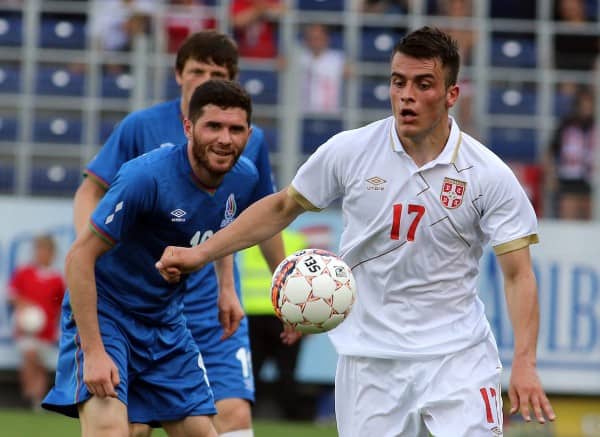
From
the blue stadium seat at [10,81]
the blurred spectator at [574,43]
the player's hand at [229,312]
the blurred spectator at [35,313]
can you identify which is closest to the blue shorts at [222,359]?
the player's hand at [229,312]

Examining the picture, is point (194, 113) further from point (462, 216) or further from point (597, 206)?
point (597, 206)

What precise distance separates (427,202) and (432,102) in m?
0.41

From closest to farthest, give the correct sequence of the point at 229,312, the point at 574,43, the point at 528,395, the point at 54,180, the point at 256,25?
the point at 528,395 < the point at 229,312 < the point at 54,180 < the point at 256,25 < the point at 574,43

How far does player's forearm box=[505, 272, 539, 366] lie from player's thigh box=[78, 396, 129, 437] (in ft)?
5.31

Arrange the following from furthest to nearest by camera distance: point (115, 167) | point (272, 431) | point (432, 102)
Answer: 1. point (272, 431)
2. point (115, 167)
3. point (432, 102)

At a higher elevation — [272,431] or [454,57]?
[454,57]

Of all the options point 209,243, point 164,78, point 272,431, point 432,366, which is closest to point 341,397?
point 432,366

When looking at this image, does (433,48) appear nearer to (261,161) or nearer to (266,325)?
(261,161)

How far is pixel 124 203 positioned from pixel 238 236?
49 centimetres

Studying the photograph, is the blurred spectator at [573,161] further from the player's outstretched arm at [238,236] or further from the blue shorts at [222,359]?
the player's outstretched arm at [238,236]

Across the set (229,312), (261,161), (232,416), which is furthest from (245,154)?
(232,416)

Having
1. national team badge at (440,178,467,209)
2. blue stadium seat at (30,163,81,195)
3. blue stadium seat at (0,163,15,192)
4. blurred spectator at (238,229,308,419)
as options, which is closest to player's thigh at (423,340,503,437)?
national team badge at (440,178,467,209)

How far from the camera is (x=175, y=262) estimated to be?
4926mm

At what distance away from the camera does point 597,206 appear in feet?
42.9
